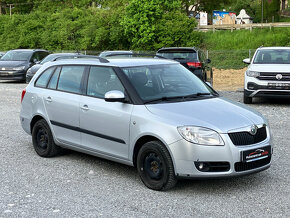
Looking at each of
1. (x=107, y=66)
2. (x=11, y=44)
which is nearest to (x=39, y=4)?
(x=11, y=44)

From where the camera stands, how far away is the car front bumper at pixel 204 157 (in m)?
5.43

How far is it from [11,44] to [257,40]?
88.8 ft

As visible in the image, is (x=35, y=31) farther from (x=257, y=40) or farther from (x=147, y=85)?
(x=147, y=85)

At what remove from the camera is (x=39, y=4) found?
76.9 m

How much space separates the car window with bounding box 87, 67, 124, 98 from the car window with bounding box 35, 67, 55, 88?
1.15m

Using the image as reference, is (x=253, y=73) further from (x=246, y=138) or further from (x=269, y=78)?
(x=246, y=138)

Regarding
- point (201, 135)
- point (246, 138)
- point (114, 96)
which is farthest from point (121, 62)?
point (246, 138)

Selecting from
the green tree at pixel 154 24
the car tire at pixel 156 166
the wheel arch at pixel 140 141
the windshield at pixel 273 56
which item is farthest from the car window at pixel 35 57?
the green tree at pixel 154 24

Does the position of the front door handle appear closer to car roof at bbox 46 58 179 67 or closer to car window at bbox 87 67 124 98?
car window at bbox 87 67 124 98

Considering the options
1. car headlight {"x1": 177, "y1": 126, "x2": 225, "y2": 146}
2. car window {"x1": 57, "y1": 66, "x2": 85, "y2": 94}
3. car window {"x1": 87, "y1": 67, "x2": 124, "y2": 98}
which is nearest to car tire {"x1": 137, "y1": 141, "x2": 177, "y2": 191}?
car headlight {"x1": 177, "y1": 126, "x2": 225, "y2": 146}

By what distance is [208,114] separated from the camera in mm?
5750

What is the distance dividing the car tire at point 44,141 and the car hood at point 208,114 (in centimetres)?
221

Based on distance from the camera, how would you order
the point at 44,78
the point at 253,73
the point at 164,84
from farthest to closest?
the point at 253,73 → the point at 44,78 → the point at 164,84

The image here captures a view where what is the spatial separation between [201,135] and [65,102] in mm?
2446
